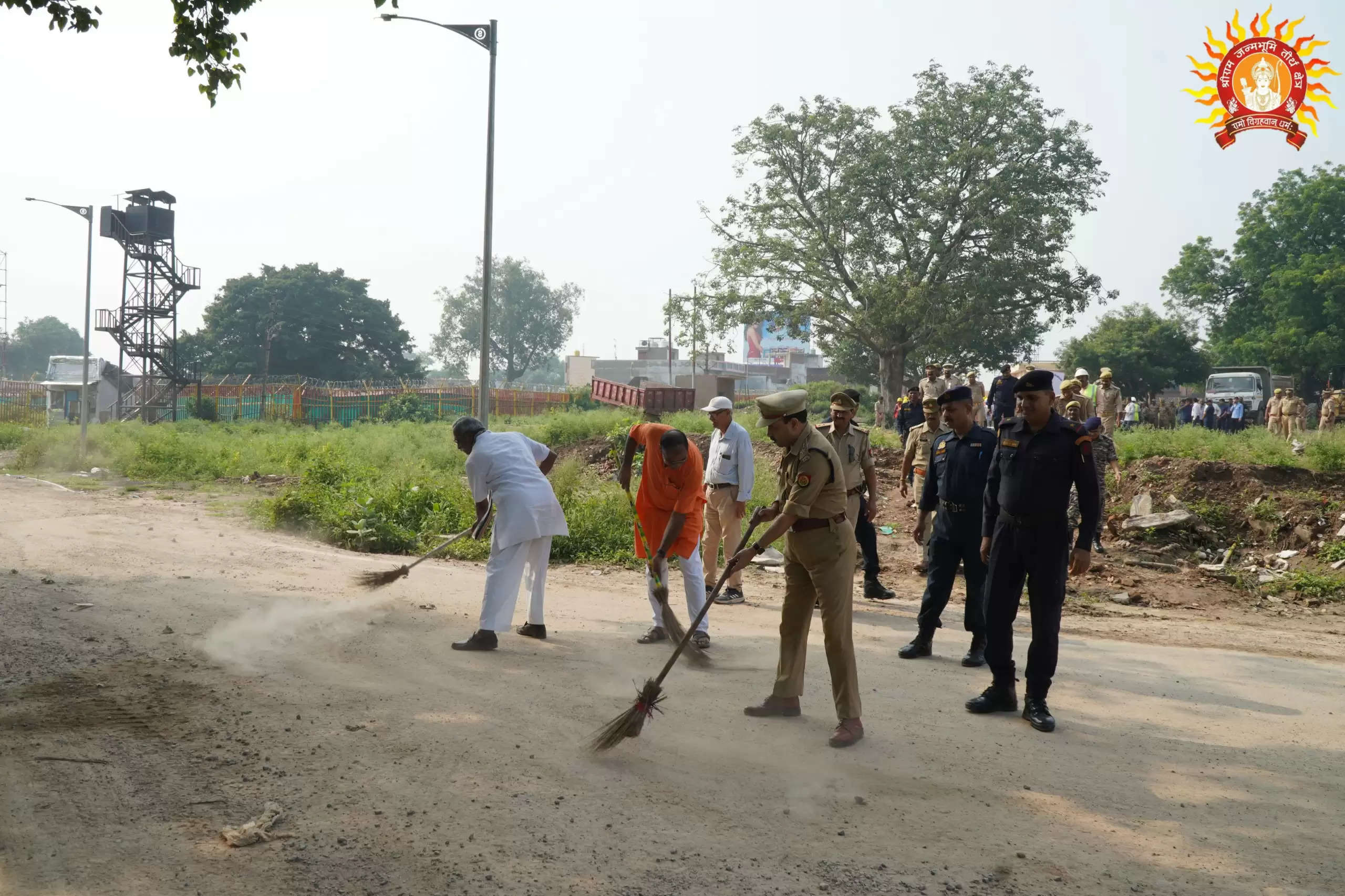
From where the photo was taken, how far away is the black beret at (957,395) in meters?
6.69

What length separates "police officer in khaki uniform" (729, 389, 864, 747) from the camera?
4.99 m

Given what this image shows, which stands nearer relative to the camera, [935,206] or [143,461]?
[143,461]

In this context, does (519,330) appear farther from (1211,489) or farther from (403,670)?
(403,670)

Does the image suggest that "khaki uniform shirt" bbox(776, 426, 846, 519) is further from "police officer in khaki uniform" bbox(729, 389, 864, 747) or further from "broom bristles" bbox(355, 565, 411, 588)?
"broom bristles" bbox(355, 565, 411, 588)

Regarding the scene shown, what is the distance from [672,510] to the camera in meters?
7.05

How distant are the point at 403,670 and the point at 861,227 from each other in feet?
96.0

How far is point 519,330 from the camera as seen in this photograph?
8750 cm

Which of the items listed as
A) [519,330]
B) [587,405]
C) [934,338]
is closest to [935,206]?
[934,338]

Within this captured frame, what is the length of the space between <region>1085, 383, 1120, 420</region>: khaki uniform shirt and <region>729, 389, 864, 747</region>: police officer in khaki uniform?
12.4 m

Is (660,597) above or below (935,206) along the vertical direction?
below

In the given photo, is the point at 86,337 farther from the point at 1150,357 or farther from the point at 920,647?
the point at 1150,357

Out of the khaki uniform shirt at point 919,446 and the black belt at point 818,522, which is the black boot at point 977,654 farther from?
the khaki uniform shirt at point 919,446

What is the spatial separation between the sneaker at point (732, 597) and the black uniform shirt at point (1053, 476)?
3867 mm

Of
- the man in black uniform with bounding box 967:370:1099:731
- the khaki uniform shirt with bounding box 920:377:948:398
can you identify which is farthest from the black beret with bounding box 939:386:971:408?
the khaki uniform shirt with bounding box 920:377:948:398
